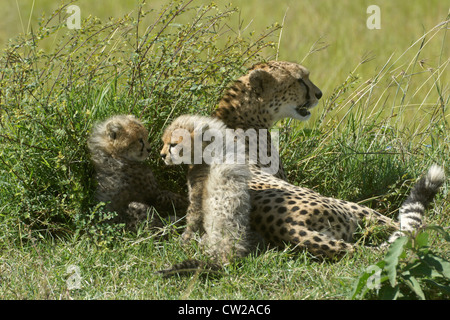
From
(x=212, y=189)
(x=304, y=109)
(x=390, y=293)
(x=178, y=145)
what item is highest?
(x=304, y=109)

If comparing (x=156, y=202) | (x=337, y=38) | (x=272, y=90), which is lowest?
(x=156, y=202)

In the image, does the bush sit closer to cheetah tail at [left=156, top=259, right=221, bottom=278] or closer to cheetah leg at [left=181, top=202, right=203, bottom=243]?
cheetah leg at [left=181, top=202, right=203, bottom=243]

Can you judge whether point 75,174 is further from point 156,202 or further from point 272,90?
point 272,90

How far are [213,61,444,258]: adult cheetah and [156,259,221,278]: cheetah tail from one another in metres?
0.54

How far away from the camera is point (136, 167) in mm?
4598

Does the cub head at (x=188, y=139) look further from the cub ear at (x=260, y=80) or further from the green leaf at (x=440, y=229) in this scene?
the green leaf at (x=440, y=229)

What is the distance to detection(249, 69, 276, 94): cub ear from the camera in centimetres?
500

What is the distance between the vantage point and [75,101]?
4.80 meters

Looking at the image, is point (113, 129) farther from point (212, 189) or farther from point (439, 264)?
point (439, 264)

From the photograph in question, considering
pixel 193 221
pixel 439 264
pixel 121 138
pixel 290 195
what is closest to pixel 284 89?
pixel 290 195

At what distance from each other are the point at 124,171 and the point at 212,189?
0.76 m

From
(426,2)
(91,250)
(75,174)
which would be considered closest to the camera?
(91,250)
